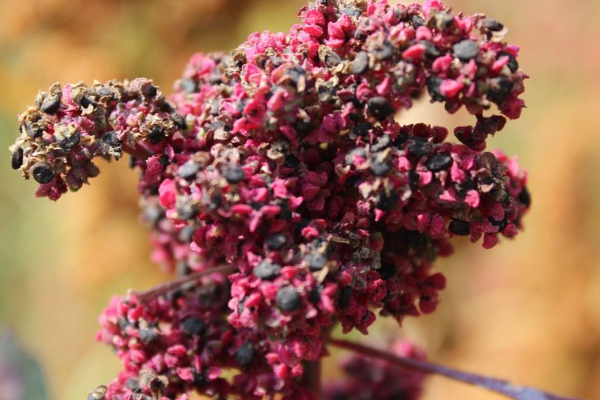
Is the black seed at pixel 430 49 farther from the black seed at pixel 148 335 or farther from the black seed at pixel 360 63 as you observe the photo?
the black seed at pixel 148 335

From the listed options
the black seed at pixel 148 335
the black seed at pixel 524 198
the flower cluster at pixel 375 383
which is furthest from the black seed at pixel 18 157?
the flower cluster at pixel 375 383

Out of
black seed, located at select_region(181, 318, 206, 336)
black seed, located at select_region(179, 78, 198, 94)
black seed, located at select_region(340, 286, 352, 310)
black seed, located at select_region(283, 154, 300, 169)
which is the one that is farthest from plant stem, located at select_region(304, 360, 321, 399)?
black seed, located at select_region(179, 78, 198, 94)

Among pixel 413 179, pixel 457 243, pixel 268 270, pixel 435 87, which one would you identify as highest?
pixel 457 243

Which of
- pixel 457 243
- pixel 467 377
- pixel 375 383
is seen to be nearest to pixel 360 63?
pixel 467 377

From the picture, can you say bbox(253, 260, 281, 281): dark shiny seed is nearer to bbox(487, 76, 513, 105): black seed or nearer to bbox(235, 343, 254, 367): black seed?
bbox(235, 343, 254, 367): black seed

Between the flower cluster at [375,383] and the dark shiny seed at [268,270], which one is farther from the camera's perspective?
the flower cluster at [375,383]

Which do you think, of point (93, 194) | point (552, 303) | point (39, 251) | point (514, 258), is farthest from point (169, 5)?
point (552, 303)

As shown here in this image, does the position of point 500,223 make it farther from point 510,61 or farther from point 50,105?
point 50,105
